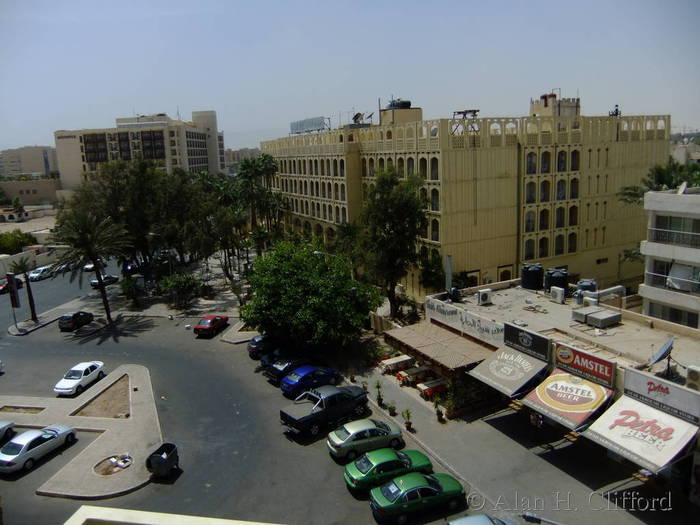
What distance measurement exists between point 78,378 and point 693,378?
32257mm

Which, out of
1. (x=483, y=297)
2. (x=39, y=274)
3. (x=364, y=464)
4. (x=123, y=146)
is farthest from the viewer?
(x=123, y=146)

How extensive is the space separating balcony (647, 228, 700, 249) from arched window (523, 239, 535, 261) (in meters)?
19.6

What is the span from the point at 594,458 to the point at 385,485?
9734 mm

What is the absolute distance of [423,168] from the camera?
4766 cm

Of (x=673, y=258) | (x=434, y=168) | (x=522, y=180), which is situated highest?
(x=434, y=168)

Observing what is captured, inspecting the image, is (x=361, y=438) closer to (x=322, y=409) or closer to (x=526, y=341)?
(x=322, y=409)

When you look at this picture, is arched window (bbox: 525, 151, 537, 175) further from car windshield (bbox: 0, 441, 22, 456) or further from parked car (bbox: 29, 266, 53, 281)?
parked car (bbox: 29, 266, 53, 281)

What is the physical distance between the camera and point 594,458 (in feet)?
75.9

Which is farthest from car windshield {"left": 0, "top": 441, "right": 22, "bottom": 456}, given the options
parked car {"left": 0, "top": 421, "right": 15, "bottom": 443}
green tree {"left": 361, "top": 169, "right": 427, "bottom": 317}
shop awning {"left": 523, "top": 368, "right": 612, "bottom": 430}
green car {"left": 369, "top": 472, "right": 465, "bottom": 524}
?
green tree {"left": 361, "top": 169, "right": 427, "bottom": 317}

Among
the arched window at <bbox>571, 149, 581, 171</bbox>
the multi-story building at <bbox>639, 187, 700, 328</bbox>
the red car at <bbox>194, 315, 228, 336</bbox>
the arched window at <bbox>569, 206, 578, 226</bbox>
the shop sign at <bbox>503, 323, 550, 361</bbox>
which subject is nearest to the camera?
the shop sign at <bbox>503, 323, 550, 361</bbox>

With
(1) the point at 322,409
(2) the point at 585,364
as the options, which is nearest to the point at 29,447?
(1) the point at 322,409

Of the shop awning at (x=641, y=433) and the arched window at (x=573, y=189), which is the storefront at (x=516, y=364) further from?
the arched window at (x=573, y=189)

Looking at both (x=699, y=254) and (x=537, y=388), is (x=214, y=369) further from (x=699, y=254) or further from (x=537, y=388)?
(x=699, y=254)

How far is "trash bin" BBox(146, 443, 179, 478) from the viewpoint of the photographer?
22547 mm
